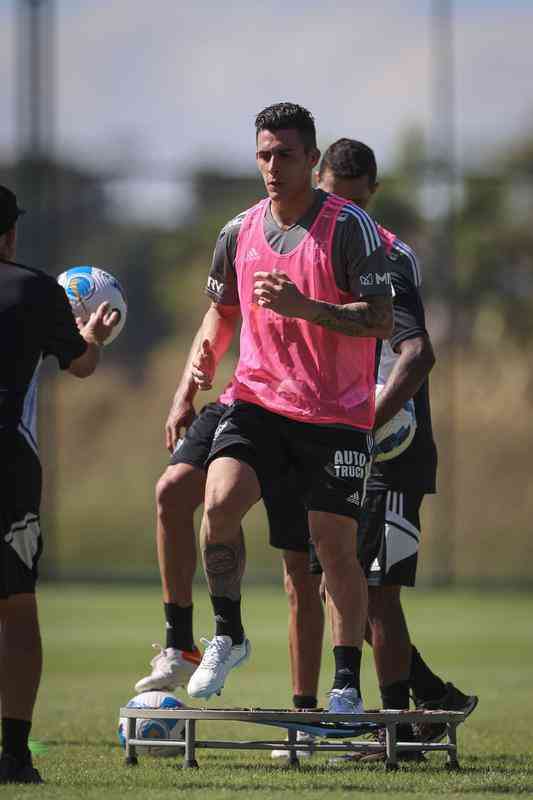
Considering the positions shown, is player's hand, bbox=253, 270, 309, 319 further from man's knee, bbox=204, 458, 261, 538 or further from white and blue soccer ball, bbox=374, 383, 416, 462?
white and blue soccer ball, bbox=374, 383, 416, 462

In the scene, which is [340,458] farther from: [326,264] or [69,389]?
[69,389]

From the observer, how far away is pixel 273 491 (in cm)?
685

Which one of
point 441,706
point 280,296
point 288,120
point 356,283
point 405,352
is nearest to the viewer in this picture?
point 280,296

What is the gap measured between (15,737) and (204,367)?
6.20 feet

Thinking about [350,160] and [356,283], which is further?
[350,160]

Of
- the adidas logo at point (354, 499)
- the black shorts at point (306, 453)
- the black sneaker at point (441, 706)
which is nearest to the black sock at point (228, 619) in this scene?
the black shorts at point (306, 453)

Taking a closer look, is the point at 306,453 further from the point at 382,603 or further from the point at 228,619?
the point at 382,603

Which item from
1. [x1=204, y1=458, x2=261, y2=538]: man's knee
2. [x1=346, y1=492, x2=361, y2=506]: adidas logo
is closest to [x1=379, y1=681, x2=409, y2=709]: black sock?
[x1=346, y1=492, x2=361, y2=506]: adidas logo

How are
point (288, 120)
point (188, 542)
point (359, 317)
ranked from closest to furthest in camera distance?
point (359, 317)
point (288, 120)
point (188, 542)

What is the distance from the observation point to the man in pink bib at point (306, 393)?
632 cm

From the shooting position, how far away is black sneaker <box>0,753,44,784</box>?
5730 millimetres

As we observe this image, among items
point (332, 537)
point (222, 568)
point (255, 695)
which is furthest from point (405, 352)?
point (255, 695)

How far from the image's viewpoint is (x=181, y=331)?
21.1 meters

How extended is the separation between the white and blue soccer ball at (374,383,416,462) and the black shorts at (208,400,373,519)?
62 centimetres
